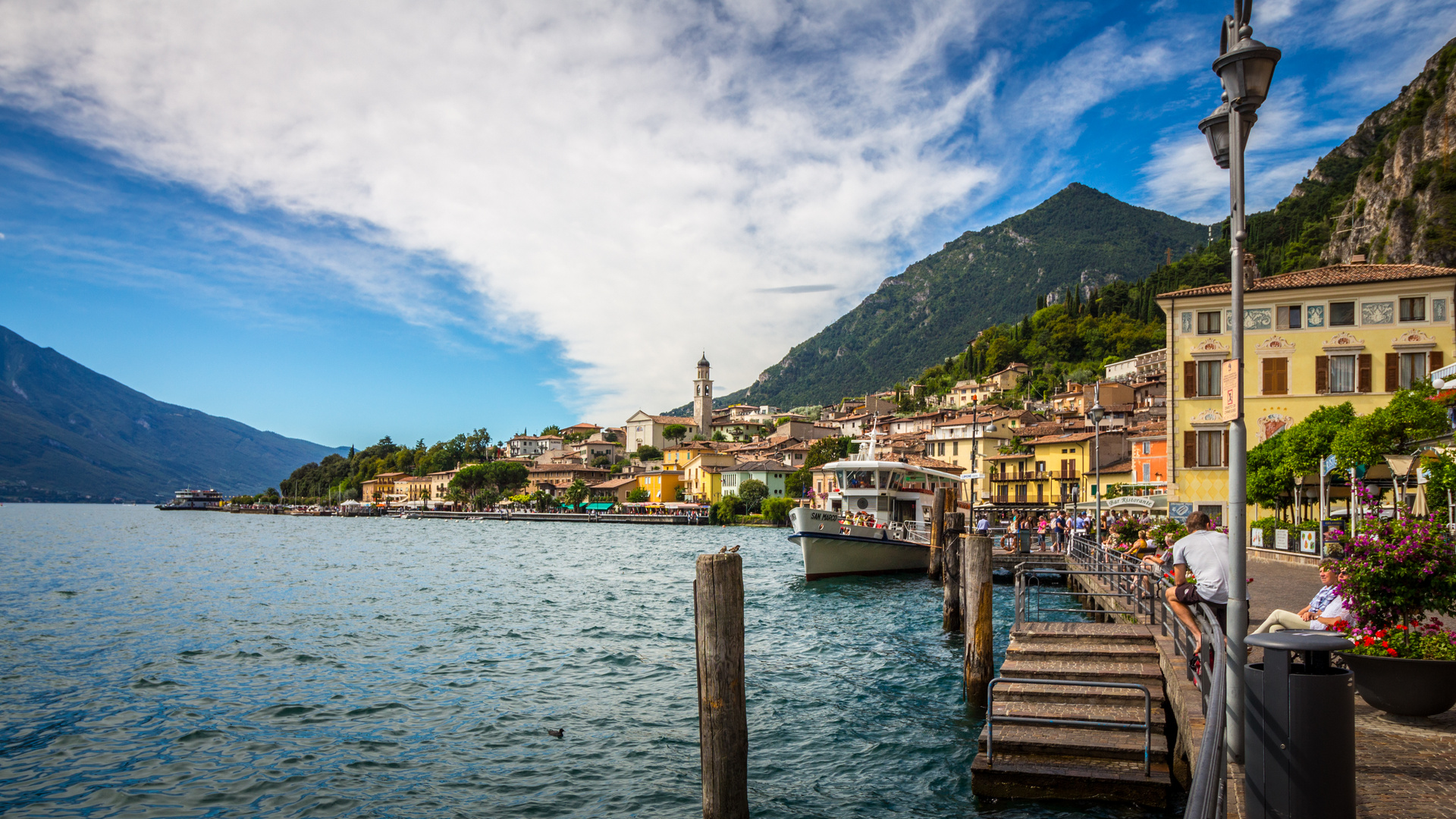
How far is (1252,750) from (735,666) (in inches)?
163

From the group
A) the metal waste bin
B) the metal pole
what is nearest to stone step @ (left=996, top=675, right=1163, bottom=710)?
the metal pole

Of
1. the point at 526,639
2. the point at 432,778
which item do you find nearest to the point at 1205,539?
the point at 432,778

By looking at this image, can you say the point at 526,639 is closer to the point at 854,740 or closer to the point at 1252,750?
the point at 854,740

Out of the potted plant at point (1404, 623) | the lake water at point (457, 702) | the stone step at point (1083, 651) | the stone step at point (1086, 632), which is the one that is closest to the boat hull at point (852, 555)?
the lake water at point (457, 702)

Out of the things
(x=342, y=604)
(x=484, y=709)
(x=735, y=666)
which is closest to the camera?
(x=735, y=666)

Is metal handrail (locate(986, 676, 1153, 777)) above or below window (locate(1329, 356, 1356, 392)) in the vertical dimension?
below

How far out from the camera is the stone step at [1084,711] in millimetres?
9070

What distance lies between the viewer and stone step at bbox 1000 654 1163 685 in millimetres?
10070

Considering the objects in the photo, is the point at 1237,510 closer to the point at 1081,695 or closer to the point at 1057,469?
the point at 1081,695

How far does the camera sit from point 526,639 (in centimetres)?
1947

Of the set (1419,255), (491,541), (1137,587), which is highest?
(1419,255)

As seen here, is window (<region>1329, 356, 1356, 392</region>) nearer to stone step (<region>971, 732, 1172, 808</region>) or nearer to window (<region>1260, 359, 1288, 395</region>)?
window (<region>1260, 359, 1288, 395</region>)

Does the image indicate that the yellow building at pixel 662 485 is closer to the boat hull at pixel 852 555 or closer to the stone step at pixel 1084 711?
the boat hull at pixel 852 555

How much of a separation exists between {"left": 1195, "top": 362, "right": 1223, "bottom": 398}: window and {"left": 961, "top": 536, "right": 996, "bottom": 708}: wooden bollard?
78.3 feet
